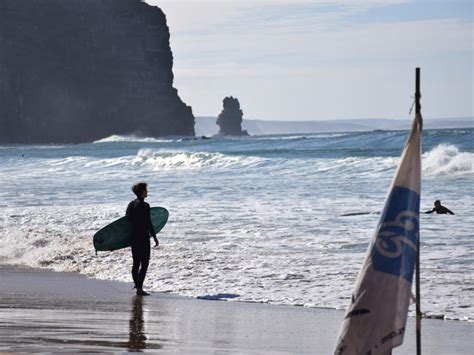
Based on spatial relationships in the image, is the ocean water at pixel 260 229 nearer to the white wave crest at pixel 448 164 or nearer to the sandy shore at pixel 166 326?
the white wave crest at pixel 448 164

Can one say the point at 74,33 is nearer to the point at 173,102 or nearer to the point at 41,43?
the point at 41,43

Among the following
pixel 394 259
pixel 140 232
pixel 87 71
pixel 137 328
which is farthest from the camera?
pixel 87 71

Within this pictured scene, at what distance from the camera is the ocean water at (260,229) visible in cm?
1183

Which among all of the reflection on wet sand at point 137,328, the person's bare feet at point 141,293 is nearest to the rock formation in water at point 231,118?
the person's bare feet at point 141,293

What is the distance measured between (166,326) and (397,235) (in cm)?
486

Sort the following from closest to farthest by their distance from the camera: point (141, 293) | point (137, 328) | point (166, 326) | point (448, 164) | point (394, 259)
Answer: point (394, 259), point (137, 328), point (166, 326), point (141, 293), point (448, 164)

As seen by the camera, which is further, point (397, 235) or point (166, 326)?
point (166, 326)

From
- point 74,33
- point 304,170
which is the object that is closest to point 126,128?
point 74,33

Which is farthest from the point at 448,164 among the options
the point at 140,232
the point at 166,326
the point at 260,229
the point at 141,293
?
the point at 166,326

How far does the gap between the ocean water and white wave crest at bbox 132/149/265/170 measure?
5158 mm

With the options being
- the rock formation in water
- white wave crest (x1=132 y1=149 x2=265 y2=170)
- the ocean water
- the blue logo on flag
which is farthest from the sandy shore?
the rock formation in water

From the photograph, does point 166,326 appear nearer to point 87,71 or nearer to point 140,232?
point 140,232

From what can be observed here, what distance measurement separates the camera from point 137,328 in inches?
353

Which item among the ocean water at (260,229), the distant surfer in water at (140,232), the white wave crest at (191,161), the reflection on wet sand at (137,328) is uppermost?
the distant surfer in water at (140,232)
